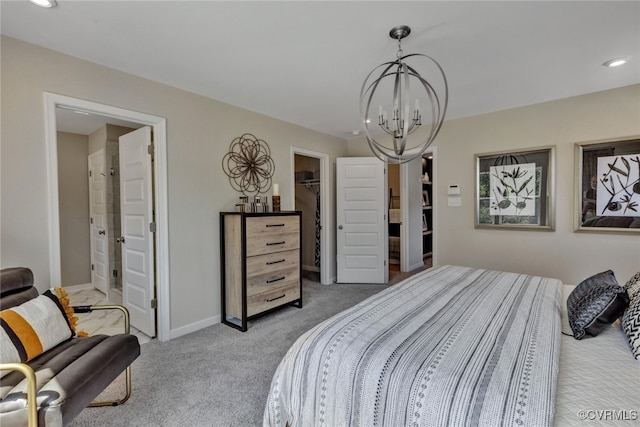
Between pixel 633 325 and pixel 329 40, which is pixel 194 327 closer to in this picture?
pixel 329 40

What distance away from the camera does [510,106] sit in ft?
10.9

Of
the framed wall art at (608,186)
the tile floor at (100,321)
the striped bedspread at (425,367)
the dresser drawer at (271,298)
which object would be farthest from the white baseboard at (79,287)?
the framed wall art at (608,186)

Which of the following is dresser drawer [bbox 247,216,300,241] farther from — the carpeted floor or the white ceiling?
the white ceiling

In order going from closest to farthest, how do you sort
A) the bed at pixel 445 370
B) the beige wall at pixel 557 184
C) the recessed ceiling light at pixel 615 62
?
the bed at pixel 445 370, the recessed ceiling light at pixel 615 62, the beige wall at pixel 557 184

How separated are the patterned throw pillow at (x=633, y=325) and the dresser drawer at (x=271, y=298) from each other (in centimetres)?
269

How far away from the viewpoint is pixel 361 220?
4469 millimetres

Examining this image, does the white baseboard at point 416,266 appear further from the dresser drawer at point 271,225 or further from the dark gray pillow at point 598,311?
the dark gray pillow at point 598,311

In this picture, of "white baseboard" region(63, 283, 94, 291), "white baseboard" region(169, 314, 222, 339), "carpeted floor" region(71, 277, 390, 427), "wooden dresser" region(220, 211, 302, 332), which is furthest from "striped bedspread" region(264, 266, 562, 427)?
"white baseboard" region(63, 283, 94, 291)

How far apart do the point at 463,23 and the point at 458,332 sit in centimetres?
188

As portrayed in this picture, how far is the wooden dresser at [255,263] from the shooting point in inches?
113

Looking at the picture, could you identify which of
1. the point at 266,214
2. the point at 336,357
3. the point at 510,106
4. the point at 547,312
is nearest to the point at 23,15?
the point at 266,214

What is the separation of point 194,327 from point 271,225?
51.1 inches

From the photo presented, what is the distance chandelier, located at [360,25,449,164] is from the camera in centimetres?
173

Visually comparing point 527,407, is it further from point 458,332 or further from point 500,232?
point 500,232
